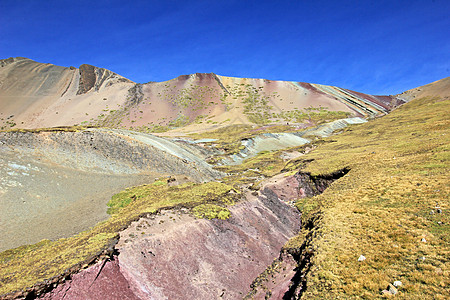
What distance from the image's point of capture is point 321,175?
82.4 feet

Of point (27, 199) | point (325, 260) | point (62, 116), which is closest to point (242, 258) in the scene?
point (325, 260)

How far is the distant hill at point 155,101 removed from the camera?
122812 mm

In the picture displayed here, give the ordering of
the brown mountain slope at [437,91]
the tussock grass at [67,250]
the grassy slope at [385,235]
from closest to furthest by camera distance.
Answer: the grassy slope at [385,235] < the tussock grass at [67,250] < the brown mountain slope at [437,91]

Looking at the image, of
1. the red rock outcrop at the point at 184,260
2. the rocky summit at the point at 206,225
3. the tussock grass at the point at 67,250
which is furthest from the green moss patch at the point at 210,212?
the tussock grass at the point at 67,250

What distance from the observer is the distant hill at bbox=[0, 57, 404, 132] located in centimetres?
12281

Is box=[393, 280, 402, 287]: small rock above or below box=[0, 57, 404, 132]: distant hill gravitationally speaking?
below

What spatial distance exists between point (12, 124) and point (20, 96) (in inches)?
1124

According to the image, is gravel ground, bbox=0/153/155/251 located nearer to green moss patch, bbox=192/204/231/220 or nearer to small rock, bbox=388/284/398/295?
green moss patch, bbox=192/204/231/220

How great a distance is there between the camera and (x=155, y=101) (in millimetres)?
144125

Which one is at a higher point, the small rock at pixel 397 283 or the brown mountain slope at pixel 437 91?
Result: the brown mountain slope at pixel 437 91

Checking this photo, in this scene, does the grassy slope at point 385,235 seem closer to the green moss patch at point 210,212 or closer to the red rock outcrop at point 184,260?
the red rock outcrop at point 184,260

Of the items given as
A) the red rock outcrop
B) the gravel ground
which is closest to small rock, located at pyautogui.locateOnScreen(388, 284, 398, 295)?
the red rock outcrop

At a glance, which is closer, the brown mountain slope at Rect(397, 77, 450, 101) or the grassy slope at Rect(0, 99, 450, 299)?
the grassy slope at Rect(0, 99, 450, 299)

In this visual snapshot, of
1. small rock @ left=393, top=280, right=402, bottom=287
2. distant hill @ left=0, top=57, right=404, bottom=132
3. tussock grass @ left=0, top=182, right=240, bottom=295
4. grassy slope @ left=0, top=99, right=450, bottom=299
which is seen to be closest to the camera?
small rock @ left=393, top=280, right=402, bottom=287
